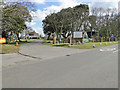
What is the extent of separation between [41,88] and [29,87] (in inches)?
17.7

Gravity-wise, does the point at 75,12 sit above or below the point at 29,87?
above

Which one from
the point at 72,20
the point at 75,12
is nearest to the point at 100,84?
the point at 72,20

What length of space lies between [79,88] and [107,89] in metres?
0.92

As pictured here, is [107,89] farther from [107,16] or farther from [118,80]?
[107,16]

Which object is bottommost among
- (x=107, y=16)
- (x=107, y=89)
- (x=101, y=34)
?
(x=107, y=89)

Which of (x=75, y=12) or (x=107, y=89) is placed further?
(x=75, y=12)

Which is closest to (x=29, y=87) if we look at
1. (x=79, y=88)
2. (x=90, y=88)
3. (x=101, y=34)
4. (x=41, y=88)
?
(x=41, y=88)

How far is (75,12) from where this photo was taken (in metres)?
42.0

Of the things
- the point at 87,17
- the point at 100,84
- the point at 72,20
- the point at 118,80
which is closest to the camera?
the point at 100,84

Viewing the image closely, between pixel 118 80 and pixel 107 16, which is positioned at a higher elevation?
pixel 107 16

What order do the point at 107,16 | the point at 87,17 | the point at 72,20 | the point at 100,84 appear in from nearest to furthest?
the point at 100,84 → the point at 72,20 → the point at 87,17 → the point at 107,16

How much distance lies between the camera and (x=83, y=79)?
431 cm

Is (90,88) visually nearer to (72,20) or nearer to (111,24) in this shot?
(72,20)

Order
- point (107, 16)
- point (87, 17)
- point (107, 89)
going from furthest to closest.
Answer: point (107, 16)
point (87, 17)
point (107, 89)
